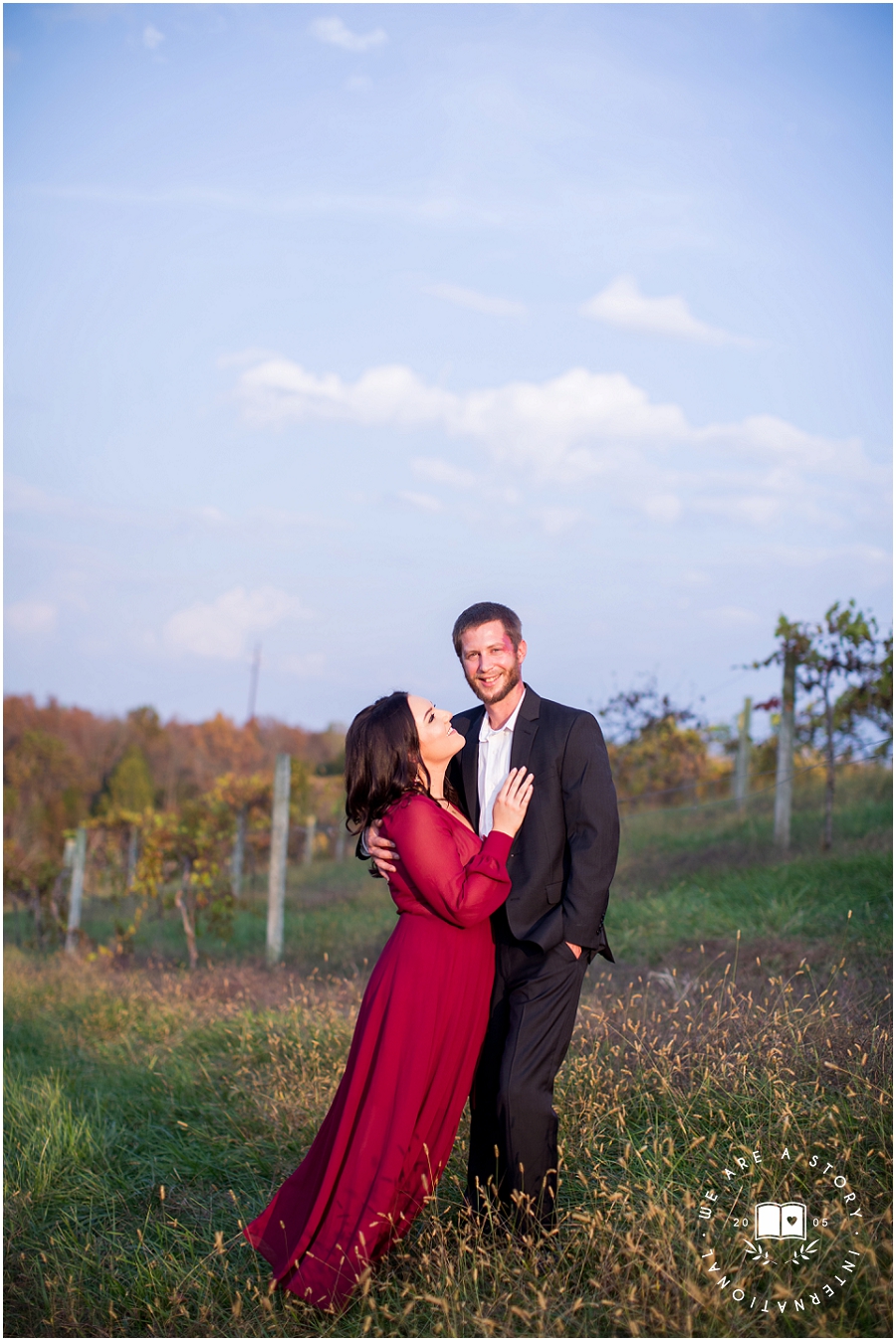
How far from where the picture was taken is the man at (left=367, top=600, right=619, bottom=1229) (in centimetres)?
329

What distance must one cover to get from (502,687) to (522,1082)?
1352 millimetres

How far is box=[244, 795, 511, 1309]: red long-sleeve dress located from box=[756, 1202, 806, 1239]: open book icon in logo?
39.2 inches

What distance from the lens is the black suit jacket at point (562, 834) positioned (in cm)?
342

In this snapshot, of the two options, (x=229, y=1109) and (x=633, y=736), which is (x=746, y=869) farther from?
(x=229, y=1109)

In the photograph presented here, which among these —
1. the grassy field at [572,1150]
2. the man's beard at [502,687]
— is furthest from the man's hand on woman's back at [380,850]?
the grassy field at [572,1150]

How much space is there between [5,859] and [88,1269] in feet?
41.7

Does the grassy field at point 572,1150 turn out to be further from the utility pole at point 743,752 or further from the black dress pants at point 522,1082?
the utility pole at point 743,752

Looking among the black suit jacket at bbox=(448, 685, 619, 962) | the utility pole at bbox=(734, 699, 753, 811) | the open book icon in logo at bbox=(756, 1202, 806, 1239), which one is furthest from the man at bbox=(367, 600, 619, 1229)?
the utility pole at bbox=(734, 699, 753, 811)

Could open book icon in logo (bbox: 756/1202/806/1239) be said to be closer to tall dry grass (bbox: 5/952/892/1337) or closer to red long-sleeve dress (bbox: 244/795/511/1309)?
tall dry grass (bbox: 5/952/892/1337)

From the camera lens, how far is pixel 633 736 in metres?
14.1

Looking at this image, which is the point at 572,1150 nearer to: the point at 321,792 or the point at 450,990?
the point at 450,990

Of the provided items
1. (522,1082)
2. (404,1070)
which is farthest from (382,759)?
(522,1082)

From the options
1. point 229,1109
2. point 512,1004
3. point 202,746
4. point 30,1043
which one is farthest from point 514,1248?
point 202,746

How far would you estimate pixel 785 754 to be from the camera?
33.7 feet
